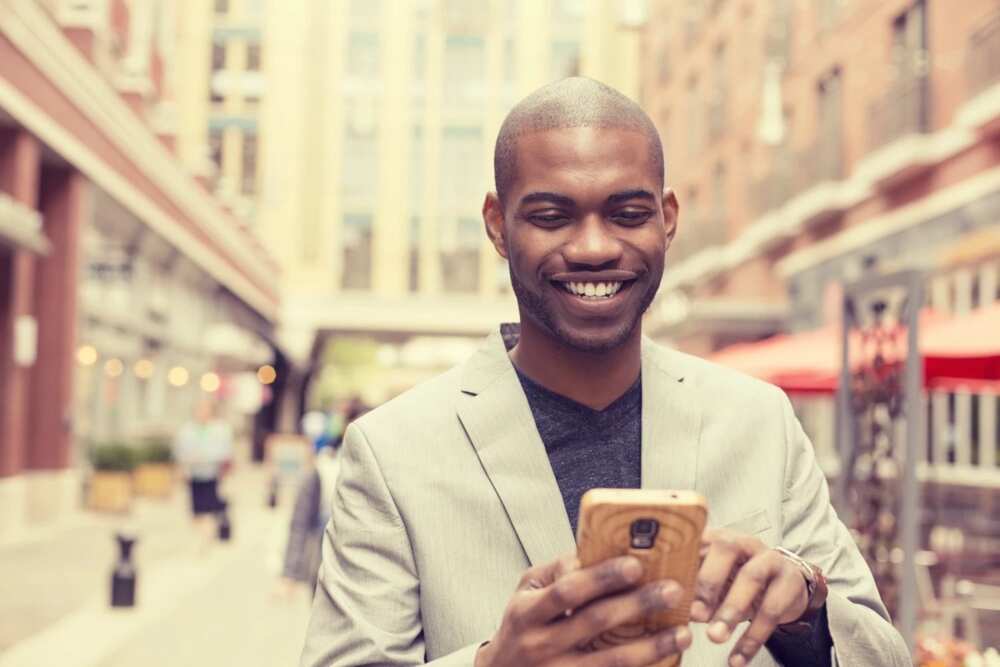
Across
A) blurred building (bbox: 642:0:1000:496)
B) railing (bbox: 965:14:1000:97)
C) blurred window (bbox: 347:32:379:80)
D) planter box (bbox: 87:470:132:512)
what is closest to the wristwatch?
blurred building (bbox: 642:0:1000:496)

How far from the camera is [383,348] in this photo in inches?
2288

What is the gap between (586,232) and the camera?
1785 millimetres

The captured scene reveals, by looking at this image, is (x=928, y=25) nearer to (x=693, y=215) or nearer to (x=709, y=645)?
(x=693, y=215)

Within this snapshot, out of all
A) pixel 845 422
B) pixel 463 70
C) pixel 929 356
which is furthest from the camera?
pixel 463 70

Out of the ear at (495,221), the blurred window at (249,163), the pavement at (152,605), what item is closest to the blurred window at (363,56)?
Result: the blurred window at (249,163)

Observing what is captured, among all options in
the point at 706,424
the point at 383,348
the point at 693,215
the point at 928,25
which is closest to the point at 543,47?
the point at 383,348

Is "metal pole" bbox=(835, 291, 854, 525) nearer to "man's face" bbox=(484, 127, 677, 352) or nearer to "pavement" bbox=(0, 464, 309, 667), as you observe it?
"pavement" bbox=(0, 464, 309, 667)

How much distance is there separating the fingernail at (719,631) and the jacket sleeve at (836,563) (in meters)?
0.39

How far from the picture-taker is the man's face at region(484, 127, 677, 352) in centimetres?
175

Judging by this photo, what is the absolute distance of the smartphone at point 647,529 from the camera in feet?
4.23

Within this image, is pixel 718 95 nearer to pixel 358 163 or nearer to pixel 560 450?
pixel 358 163

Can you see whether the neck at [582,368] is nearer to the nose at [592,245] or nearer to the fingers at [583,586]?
the nose at [592,245]

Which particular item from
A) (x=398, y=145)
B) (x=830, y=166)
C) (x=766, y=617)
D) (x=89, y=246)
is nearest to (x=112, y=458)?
(x=89, y=246)

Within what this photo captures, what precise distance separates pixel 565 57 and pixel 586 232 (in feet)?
178
